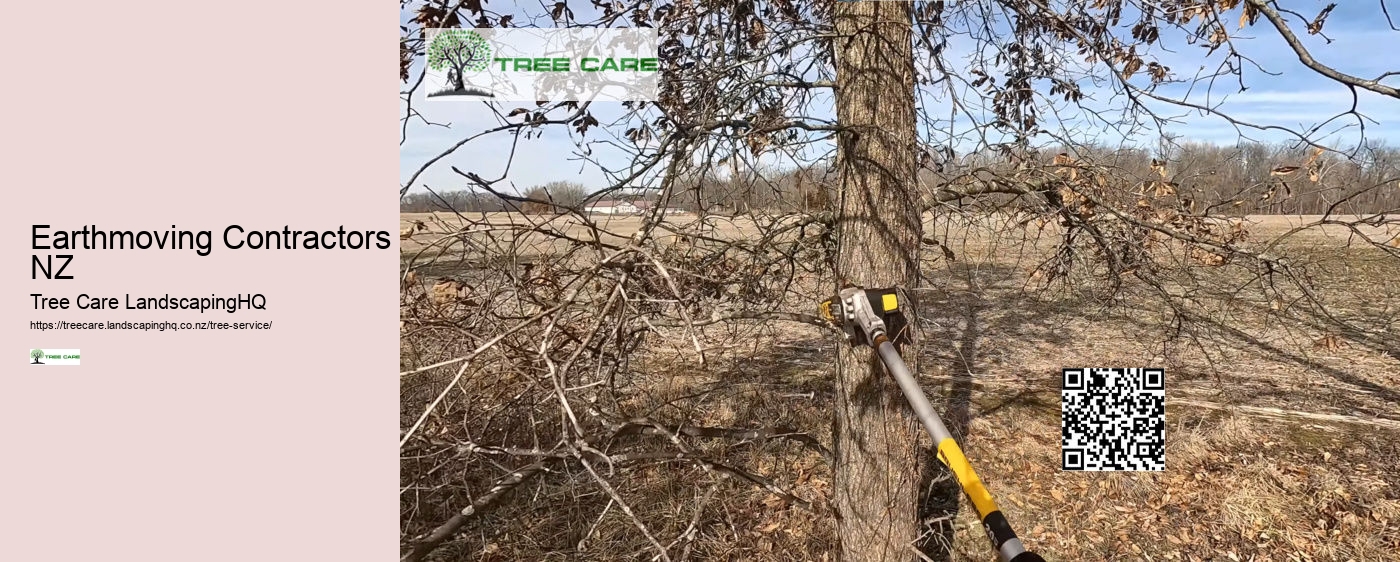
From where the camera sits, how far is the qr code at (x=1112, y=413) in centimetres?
335

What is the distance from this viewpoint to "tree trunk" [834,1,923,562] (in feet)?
8.36

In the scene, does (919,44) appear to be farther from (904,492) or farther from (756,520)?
(756,520)

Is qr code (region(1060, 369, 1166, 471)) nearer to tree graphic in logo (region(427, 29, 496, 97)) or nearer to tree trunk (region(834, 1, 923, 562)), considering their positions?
tree trunk (region(834, 1, 923, 562))

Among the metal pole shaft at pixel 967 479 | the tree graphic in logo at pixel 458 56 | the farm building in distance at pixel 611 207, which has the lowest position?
the metal pole shaft at pixel 967 479

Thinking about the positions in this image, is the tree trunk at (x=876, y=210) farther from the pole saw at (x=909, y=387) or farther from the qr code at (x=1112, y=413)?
the qr code at (x=1112, y=413)

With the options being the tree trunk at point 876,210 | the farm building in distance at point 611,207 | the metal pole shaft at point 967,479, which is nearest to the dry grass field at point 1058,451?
the farm building in distance at point 611,207

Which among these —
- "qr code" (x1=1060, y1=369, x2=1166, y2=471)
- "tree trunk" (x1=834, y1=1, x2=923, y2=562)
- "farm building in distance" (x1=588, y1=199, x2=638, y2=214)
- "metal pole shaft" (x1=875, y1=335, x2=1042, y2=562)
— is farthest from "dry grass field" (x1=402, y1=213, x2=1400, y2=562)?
"metal pole shaft" (x1=875, y1=335, x2=1042, y2=562)

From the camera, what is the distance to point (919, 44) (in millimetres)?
3029

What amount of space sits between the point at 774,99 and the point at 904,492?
165 cm

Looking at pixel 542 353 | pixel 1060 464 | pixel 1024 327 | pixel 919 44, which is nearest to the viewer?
pixel 542 353

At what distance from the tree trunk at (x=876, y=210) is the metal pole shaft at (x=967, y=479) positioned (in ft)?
2.12

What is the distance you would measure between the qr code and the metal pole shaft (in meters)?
1.89

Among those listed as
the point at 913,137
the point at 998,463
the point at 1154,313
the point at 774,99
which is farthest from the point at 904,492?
the point at 1154,313

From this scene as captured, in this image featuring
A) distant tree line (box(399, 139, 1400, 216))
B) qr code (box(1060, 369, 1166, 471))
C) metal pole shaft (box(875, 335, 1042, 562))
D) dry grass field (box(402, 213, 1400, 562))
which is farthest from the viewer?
dry grass field (box(402, 213, 1400, 562))
